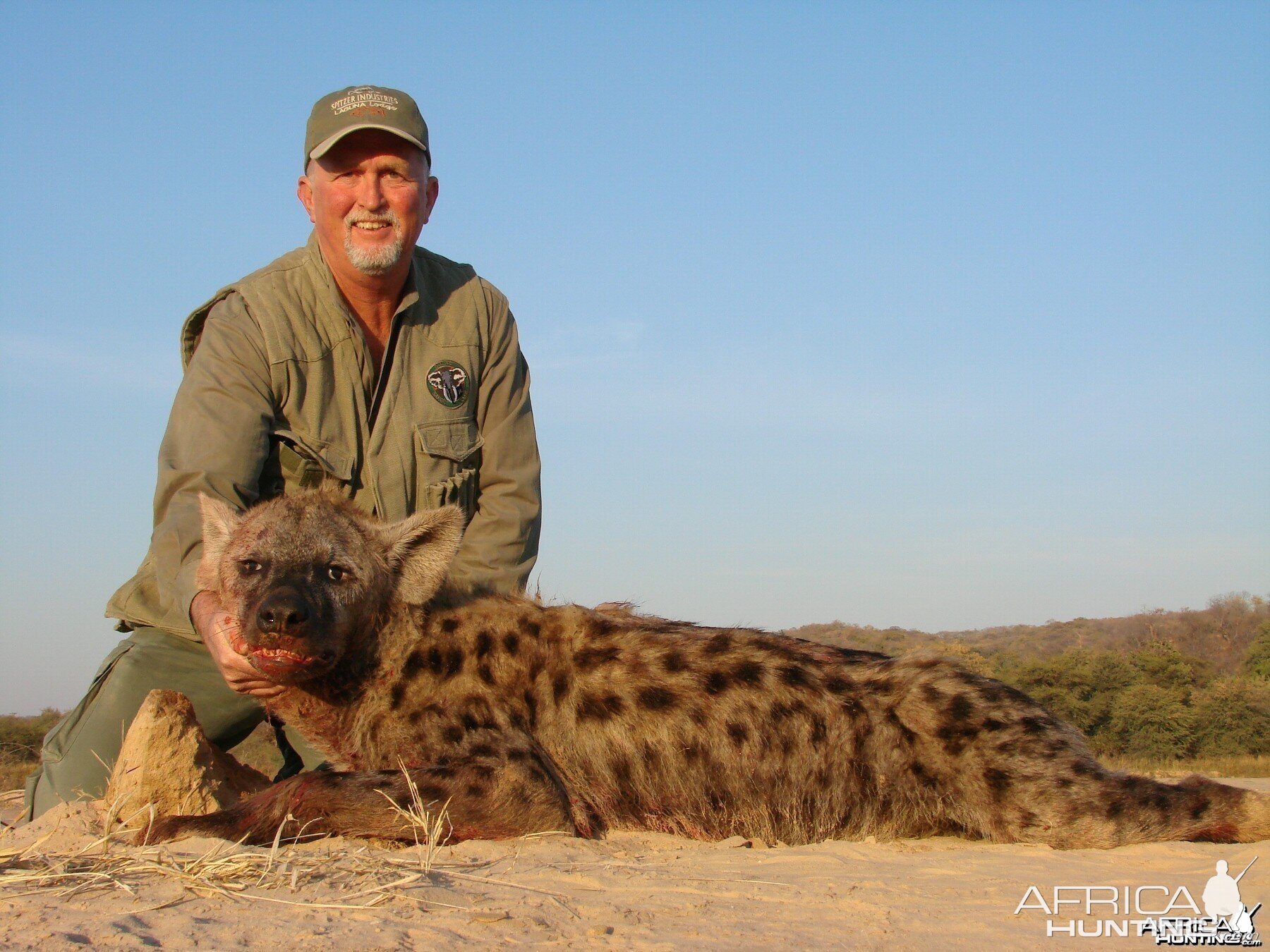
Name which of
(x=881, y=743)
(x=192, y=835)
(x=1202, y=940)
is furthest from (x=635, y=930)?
(x=881, y=743)

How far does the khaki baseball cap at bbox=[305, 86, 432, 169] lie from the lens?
533cm

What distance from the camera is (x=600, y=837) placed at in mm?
4020

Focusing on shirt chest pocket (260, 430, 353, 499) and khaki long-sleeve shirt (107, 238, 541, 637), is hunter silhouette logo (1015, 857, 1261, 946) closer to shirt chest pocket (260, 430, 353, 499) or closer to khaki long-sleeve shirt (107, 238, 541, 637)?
khaki long-sleeve shirt (107, 238, 541, 637)

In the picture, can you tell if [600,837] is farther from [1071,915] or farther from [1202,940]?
[1202,940]

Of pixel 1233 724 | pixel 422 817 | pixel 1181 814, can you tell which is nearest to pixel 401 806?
pixel 422 817

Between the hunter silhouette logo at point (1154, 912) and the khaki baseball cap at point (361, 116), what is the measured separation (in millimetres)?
4090

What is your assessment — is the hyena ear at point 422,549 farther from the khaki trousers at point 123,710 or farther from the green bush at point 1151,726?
the green bush at point 1151,726

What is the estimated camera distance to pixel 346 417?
5.32m

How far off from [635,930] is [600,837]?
1.53m

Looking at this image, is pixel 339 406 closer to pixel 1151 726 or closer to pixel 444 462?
pixel 444 462

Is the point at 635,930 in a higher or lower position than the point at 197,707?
lower

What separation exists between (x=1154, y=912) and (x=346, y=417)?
3.77 m

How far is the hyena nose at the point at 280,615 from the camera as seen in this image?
3840 millimetres

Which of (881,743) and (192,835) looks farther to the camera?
(881,743)
